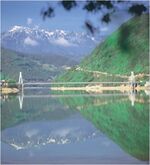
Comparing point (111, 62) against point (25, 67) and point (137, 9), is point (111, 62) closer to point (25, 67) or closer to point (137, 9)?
point (137, 9)

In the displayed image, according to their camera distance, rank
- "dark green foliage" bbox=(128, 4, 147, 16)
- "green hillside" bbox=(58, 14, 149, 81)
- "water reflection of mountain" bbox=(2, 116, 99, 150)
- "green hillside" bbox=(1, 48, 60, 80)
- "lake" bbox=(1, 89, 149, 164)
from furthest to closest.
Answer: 1. "green hillside" bbox=(1, 48, 60, 80)
2. "green hillside" bbox=(58, 14, 149, 81)
3. "water reflection of mountain" bbox=(2, 116, 99, 150)
4. "lake" bbox=(1, 89, 149, 164)
5. "dark green foliage" bbox=(128, 4, 147, 16)

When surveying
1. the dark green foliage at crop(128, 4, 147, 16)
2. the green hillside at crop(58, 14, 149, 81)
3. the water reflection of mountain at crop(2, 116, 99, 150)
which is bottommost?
the water reflection of mountain at crop(2, 116, 99, 150)

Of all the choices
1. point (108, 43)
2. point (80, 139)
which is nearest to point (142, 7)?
point (80, 139)

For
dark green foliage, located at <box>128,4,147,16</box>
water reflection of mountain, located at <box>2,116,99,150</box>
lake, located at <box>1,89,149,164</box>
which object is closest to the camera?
dark green foliage, located at <box>128,4,147,16</box>

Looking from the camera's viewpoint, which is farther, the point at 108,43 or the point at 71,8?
the point at 108,43

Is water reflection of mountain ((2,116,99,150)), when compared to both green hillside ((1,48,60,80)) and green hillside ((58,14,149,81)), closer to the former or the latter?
green hillside ((58,14,149,81))

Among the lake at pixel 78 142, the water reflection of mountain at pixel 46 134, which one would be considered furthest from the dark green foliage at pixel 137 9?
the water reflection of mountain at pixel 46 134

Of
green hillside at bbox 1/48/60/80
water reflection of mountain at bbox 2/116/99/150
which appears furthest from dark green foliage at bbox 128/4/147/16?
green hillside at bbox 1/48/60/80

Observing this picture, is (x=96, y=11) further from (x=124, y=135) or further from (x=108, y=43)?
(x=108, y=43)

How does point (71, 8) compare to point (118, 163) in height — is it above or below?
above

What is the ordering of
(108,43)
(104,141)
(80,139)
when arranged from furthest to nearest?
(108,43) → (80,139) → (104,141)

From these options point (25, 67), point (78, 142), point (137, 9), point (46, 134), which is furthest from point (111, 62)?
point (25, 67)
